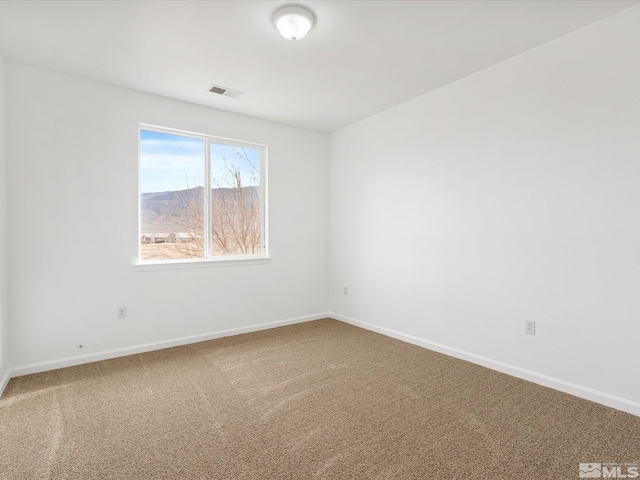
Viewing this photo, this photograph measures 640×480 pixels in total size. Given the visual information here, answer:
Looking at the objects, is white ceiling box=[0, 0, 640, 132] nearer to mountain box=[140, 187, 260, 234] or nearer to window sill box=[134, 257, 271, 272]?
mountain box=[140, 187, 260, 234]

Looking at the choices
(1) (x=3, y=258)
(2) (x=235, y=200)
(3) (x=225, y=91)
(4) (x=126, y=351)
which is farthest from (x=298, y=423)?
(3) (x=225, y=91)


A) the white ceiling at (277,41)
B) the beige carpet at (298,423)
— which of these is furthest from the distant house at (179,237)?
the white ceiling at (277,41)

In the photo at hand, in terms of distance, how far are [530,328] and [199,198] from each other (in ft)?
11.8

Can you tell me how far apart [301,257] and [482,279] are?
Result: 7.80ft

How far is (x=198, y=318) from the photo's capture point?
3879mm

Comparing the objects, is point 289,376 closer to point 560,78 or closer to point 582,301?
point 582,301

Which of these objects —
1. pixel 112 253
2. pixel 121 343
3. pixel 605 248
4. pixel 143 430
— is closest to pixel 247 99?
pixel 112 253

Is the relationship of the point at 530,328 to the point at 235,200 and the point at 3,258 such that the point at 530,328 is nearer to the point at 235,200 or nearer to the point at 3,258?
the point at 235,200

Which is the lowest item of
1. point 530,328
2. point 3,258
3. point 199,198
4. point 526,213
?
point 530,328

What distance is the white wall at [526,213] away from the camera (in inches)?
92.4

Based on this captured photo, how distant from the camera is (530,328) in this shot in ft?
9.21

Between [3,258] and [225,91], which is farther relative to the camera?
[225,91]

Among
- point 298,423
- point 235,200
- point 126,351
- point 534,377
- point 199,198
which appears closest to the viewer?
point 298,423

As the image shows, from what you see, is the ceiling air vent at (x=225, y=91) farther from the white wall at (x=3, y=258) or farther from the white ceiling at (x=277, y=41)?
the white wall at (x=3, y=258)
